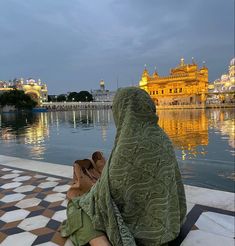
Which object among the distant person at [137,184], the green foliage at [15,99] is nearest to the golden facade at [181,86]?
the green foliage at [15,99]

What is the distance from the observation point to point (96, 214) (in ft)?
7.03

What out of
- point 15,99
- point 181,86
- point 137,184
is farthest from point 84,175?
point 181,86

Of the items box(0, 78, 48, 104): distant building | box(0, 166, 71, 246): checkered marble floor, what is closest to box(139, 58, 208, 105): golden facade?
box(0, 78, 48, 104): distant building

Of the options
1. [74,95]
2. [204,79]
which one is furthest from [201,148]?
[74,95]

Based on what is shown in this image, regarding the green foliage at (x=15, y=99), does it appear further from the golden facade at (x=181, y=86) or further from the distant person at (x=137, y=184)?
the distant person at (x=137, y=184)

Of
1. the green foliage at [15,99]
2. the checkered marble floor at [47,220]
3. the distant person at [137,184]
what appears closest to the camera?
the distant person at [137,184]

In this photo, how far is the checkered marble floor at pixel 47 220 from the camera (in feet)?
8.36

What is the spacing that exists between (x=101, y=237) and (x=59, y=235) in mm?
710

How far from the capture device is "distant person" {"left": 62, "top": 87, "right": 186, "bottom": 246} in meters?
1.92

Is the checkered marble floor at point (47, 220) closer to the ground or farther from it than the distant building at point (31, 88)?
closer to the ground

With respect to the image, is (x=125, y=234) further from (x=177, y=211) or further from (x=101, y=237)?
(x=177, y=211)

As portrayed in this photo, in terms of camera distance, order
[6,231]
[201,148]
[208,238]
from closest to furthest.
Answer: [208,238], [6,231], [201,148]

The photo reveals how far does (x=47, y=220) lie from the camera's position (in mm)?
3006

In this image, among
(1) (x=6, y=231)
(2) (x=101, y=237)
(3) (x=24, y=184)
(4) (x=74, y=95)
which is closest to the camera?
(2) (x=101, y=237)
